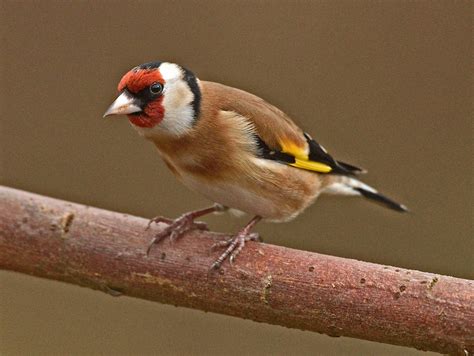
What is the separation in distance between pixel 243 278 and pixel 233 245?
0.20 m

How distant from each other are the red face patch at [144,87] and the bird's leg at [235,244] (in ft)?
1.80

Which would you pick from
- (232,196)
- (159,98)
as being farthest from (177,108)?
(232,196)

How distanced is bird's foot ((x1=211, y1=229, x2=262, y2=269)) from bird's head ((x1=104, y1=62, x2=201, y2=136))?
0.48 metres

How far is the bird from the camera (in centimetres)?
344

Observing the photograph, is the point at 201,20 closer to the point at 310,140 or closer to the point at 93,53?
the point at 93,53

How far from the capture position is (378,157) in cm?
618

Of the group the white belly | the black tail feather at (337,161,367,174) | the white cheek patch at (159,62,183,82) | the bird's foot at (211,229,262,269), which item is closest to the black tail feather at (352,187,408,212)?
the black tail feather at (337,161,367,174)

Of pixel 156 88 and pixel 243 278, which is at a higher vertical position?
pixel 156 88

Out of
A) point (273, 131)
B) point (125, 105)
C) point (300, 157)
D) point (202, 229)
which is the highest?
point (125, 105)

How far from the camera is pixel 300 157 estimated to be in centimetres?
384

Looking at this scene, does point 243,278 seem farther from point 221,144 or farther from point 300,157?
point 300,157

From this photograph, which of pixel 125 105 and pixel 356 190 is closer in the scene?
pixel 125 105

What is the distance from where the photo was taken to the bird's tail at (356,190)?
416cm

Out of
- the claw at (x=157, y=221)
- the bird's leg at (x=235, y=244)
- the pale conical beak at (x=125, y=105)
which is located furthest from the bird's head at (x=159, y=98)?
the bird's leg at (x=235, y=244)
